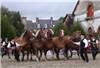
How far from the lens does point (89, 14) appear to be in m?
56.1

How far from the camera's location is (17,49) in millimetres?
22812

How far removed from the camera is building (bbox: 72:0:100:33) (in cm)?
5316

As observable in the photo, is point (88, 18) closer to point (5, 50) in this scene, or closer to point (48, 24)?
point (5, 50)

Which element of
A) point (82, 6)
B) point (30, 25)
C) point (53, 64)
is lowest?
point (53, 64)

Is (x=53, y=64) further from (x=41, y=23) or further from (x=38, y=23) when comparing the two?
(x=41, y=23)

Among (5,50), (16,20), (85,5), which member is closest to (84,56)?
(5,50)

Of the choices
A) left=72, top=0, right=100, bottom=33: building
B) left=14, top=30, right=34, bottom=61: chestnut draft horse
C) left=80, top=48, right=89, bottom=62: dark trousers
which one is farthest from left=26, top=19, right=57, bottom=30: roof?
left=80, top=48, right=89, bottom=62: dark trousers

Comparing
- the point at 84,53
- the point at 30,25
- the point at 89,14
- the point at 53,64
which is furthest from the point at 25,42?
the point at 30,25

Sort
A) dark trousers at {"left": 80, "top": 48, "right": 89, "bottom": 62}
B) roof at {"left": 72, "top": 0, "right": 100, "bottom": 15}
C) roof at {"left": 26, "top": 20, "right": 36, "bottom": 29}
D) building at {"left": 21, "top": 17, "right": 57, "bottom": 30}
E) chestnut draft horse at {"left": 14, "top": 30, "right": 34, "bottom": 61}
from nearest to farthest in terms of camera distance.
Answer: dark trousers at {"left": 80, "top": 48, "right": 89, "bottom": 62} < chestnut draft horse at {"left": 14, "top": 30, "right": 34, "bottom": 61} < roof at {"left": 72, "top": 0, "right": 100, "bottom": 15} < building at {"left": 21, "top": 17, "right": 57, "bottom": 30} < roof at {"left": 26, "top": 20, "right": 36, "bottom": 29}

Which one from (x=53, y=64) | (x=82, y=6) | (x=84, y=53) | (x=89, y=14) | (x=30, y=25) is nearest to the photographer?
(x=53, y=64)

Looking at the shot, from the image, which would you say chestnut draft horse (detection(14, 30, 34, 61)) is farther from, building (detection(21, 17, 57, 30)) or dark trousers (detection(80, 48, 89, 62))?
building (detection(21, 17, 57, 30))

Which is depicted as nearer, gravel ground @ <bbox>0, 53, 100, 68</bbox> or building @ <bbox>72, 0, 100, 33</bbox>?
gravel ground @ <bbox>0, 53, 100, 68</bbox>

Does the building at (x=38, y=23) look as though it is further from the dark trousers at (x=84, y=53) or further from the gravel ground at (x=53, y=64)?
the gravel ground at (x=53, y=64)

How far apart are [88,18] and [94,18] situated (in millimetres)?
1807
